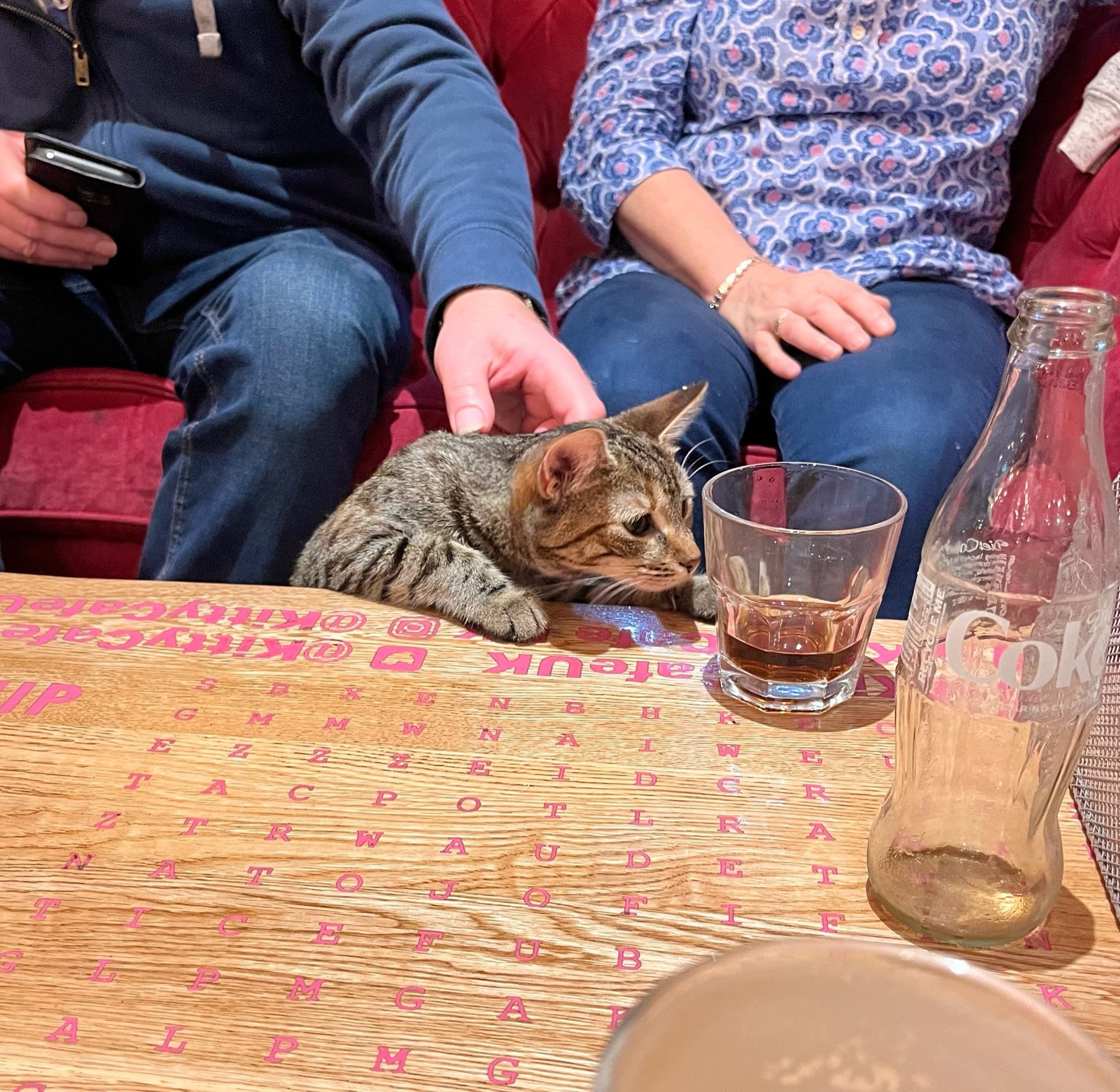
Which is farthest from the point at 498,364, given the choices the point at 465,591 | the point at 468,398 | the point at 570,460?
the point at 465,591

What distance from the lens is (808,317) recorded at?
3.93ft

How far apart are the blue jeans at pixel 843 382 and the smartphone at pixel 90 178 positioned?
25.4 inches

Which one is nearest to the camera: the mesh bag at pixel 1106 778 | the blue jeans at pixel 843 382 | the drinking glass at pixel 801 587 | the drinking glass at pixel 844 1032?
the drinking glass at pixel 844 1032

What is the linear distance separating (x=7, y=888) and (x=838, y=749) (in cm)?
56

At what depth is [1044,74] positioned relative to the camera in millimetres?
1438

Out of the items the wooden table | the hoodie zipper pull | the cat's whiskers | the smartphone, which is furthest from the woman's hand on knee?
the hoodie zipper pull

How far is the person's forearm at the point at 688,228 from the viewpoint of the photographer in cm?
128

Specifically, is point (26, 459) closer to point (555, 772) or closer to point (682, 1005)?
point (555, 772)

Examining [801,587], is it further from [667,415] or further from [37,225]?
[37,225]

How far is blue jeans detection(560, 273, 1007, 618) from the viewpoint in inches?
42.3

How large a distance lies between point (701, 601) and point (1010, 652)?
42 cm

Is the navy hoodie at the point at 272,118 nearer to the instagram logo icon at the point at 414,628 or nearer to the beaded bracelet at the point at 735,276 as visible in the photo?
the beaded bracelet at the point at 735,276

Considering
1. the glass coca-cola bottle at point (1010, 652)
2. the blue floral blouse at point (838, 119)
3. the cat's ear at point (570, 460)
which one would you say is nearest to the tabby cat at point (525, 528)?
the cat's ear at point (570, 460)

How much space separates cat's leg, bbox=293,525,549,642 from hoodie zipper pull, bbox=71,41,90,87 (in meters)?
0.80
